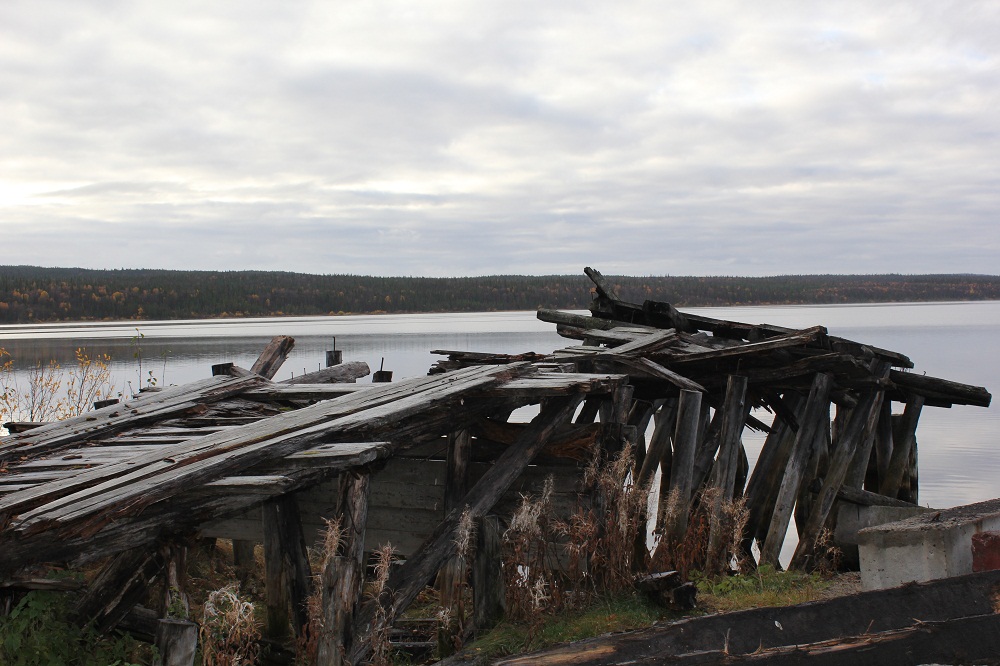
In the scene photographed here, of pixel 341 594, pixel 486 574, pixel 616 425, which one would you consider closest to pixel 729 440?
pixel 616 425

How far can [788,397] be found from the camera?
32.7ft

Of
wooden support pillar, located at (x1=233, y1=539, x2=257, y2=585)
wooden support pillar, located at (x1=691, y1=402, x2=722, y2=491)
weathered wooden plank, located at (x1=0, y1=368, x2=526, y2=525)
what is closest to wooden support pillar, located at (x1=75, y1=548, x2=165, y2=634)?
weathered wooden plank, located at (x1=0, y1=368, x2=526, y2=525)

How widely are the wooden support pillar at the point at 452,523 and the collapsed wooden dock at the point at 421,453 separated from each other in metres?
0.01

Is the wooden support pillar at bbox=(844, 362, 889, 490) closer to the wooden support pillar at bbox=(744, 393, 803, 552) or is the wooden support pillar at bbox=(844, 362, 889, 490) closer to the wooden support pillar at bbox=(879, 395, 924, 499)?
the wooden support pillar at bbox=(879, 395, 924, 499)

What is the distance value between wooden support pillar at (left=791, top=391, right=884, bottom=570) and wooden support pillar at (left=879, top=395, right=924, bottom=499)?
706mm

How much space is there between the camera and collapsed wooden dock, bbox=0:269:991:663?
4648 millimetres

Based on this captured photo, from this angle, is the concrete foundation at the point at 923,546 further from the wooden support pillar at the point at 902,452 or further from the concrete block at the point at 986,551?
the wooden support pillar at the point at 902,452

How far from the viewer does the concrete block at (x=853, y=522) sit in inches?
357

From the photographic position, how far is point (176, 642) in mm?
4109

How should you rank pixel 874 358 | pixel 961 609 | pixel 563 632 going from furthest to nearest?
1. pixel 874 358
2. pixel 563 632
3. pixel 961 609

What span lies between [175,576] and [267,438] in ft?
2.98

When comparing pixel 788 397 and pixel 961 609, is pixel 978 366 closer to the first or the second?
pixel 788 397

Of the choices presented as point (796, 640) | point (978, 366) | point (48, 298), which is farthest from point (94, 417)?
point (48, 298)

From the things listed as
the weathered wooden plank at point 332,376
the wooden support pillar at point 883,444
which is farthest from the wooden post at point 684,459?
the wooden support pillar at point 883,444
